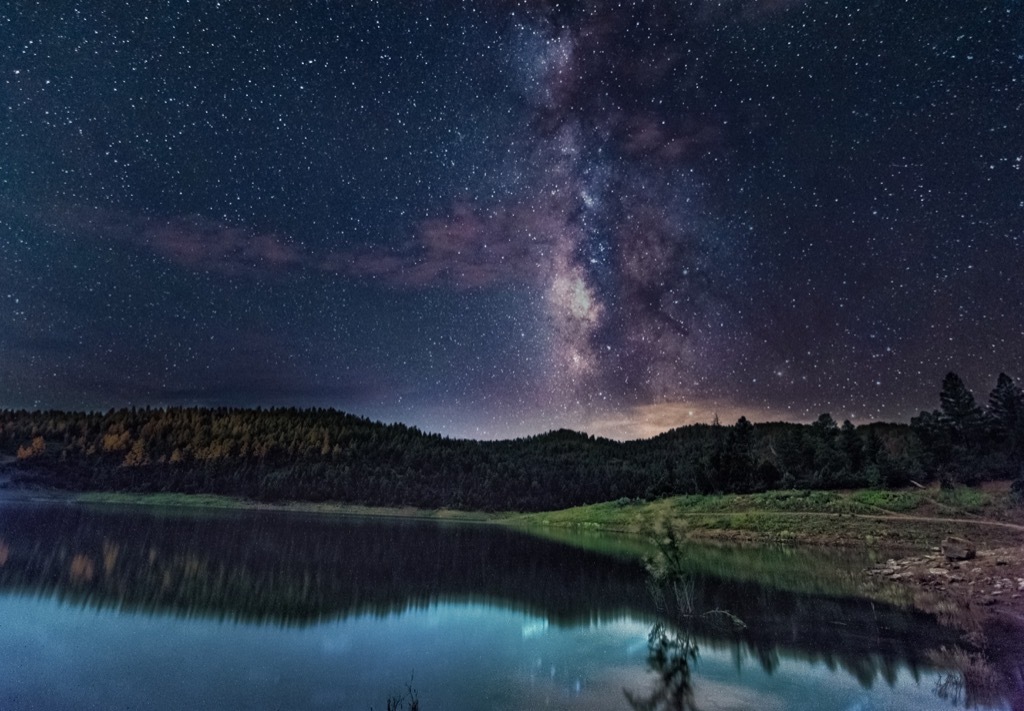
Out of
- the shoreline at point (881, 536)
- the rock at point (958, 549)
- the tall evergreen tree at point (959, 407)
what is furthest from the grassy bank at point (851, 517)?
the tall evergreen tree at point (959, 407)

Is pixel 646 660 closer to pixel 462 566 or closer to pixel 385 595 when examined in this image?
pixel 385 595

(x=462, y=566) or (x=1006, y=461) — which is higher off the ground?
(x=1006, y=461)

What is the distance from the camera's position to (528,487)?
154875mm

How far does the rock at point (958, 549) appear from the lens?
1387 inches

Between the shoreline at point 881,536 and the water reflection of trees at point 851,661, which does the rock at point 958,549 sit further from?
the water reflection of trees at point 851,661

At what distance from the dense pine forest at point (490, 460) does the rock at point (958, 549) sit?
25953 millimetres

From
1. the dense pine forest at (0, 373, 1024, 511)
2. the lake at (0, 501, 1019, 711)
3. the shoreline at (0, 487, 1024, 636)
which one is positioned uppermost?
the dense pine forest at (0, 373, 1024, 511)

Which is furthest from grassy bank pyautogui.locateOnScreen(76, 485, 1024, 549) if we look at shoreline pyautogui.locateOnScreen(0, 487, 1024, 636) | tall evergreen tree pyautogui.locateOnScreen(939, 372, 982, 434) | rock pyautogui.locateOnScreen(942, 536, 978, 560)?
tall evergreen tree pyautogui.locateOnScreen(939, 372, 982, 434)

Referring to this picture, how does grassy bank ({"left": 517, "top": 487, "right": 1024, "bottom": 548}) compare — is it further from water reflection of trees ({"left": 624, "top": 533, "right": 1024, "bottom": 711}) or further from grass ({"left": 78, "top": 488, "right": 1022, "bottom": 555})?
water reflection of trees ({"left": 624, "top": 533, "right": 1024, "bottom": 711})

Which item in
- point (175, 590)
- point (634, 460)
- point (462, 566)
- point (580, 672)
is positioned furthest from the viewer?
point (634, 460)

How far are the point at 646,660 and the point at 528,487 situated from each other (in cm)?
13957

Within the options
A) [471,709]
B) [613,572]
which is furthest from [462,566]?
[471,709]

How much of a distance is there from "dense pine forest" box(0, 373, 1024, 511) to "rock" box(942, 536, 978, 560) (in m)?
26.0

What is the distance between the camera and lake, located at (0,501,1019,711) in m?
14.7
